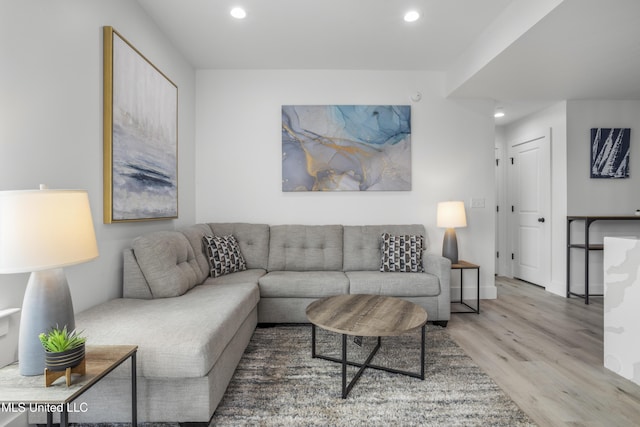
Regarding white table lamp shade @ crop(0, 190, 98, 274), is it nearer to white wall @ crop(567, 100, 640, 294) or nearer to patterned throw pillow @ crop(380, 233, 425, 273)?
patterned throw pillow @ crop(380, 233, 425, 273)

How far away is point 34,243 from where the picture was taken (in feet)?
3.54

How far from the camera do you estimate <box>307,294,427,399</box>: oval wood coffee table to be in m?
1.72

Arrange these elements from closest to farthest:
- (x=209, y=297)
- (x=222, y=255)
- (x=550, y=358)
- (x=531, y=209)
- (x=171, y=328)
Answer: (x=171, y=328), (x=209, y=297), (x=550, y=358), (x=222, y=255), (x=531, y=209)

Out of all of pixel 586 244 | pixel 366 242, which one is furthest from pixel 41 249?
pixel 586 244

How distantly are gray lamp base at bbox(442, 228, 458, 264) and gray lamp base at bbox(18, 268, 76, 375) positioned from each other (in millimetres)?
3118

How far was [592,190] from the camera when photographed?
3.87m

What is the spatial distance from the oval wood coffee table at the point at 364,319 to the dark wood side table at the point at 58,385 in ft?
3.25

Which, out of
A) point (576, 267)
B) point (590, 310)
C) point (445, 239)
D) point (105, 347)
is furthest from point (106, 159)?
point (576, 267)

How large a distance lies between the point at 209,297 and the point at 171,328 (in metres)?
0.56

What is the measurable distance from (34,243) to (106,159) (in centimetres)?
113

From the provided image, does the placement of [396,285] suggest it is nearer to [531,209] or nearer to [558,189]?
[558,189]

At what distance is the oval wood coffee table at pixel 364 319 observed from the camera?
67.9 inches

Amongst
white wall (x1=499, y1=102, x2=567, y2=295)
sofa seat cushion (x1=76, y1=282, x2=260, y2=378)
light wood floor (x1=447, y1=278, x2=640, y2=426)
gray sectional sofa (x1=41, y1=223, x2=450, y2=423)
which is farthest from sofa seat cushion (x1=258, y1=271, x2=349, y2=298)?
white wall (x1=499, y1=102, x2=567, y2=295)

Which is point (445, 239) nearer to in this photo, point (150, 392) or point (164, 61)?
point (150, 392)
